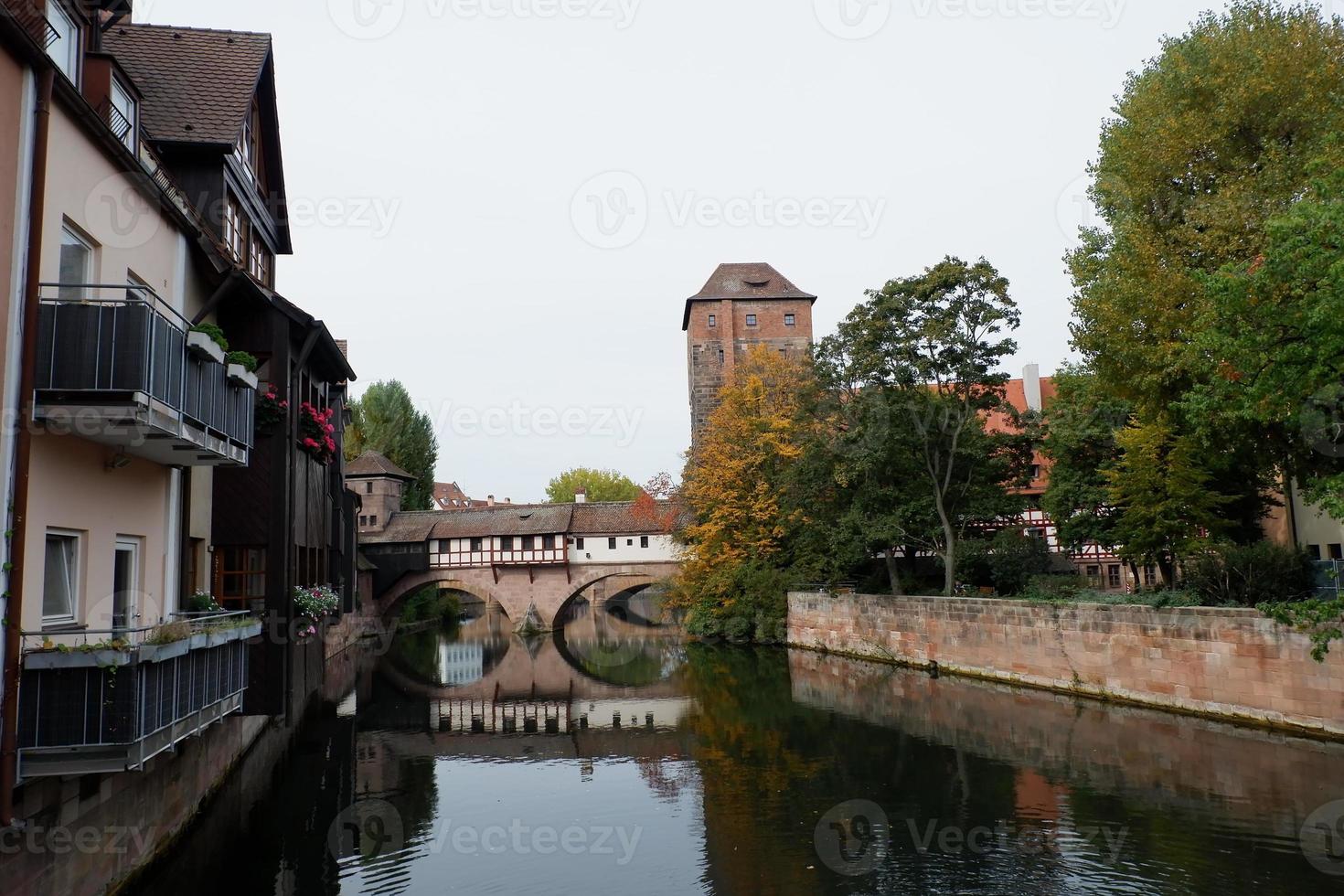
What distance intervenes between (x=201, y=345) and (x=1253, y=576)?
17.0 m

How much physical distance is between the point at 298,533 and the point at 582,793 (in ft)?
18.0

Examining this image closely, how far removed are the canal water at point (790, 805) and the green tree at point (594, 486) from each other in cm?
6208

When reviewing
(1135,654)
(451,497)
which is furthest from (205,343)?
(451,497)

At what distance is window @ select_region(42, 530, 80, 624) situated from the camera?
24.1ft

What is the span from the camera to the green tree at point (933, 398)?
84.0 feet

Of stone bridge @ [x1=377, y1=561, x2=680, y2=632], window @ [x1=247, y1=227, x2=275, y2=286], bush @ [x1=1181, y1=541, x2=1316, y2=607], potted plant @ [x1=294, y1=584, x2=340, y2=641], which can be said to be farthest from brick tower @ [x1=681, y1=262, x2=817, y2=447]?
potted plant @ [x1=294, y1=584, x2=340, y2=641]

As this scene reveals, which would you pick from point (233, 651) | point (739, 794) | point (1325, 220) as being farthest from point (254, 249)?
point (1325, 220)

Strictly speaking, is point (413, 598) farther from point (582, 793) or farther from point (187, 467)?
point (187, 467)

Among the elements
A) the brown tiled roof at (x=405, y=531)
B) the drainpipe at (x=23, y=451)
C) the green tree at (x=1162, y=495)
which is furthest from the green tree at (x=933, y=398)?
the brown tiled roof at (x=405, y=531)

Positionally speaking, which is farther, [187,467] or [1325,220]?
[1325,220]

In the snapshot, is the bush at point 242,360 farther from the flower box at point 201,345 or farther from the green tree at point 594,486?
the green tree at point 594,486

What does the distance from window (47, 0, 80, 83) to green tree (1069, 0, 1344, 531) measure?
14808 mm

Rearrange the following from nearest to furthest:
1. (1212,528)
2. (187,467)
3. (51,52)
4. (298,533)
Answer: (51,52) < (187,467) < (298,533) < (1212,528)

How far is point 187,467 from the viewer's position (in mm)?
Answer: 10109
